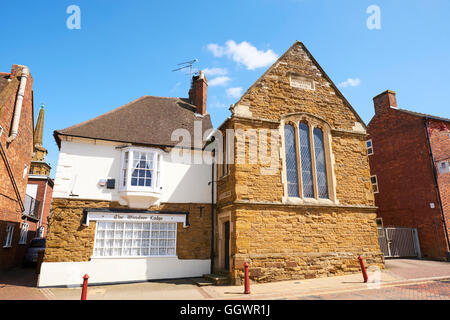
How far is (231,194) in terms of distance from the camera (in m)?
11.6

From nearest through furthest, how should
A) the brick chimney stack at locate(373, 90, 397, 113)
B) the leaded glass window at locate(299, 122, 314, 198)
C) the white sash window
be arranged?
the white sash window
the leaded glass window at locate(299, 122, 314, 198)
the brick chimney stack at locate(373, 90, 397, 113)

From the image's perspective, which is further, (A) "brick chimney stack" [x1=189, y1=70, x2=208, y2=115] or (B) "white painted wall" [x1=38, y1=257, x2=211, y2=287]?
(A) "brick chimney stack" [x1=189, y1=70, x2=208, y2=115]

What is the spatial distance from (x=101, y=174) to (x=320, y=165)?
33.4 ft

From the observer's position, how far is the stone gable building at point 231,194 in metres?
11.2

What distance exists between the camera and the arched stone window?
12.4 m

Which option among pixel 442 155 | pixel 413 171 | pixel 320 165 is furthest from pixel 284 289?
pixel 442 155

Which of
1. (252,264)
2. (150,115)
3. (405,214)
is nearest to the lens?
(252,264)

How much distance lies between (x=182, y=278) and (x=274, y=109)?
8.80 metres

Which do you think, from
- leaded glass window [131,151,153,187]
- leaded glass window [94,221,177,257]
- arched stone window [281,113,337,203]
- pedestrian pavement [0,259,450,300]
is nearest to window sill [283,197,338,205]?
arched stone window [281,113,337,203]

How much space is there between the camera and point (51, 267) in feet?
35.4

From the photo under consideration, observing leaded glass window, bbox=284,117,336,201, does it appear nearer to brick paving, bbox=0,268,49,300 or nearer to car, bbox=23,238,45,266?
brick paving, bbox=0,268,49,300
